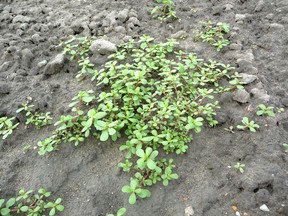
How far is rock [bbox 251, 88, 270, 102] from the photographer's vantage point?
2.84 m

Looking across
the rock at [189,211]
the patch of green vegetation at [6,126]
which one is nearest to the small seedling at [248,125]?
the rock at [189,211]

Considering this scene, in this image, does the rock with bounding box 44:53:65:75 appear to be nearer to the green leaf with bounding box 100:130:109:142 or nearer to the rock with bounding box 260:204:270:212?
the green leaf with bounding box 100:130:109:142

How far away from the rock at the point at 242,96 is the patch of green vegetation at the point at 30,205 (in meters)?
1.99

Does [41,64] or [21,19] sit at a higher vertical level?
[21,19]

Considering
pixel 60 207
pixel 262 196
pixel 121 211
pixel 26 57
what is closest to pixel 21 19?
pixel 26 57

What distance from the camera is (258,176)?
7.34ft

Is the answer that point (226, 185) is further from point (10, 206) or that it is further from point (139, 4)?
point (139, 4)

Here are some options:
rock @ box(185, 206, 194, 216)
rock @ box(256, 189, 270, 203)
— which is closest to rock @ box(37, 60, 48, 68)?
rock @ box(185, 206, 194, 216)

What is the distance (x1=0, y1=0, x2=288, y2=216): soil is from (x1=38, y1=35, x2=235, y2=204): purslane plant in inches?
4.7

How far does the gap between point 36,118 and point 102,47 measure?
3.93 ft

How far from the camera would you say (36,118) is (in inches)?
109

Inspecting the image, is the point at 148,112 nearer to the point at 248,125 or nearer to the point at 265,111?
the point at 248,125

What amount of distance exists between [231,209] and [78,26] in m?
3.12

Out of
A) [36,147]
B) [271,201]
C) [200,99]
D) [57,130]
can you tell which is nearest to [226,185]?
[271,201]
